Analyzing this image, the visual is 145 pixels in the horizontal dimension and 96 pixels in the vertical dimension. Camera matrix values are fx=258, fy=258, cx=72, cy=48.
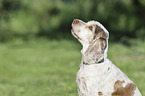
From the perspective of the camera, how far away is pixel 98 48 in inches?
123

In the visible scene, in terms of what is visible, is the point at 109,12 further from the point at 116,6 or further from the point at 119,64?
the point at 119,64

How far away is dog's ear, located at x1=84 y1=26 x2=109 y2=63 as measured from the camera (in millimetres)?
3109

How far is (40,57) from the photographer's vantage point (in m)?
11.2

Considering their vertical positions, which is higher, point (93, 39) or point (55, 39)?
point (93, 39)

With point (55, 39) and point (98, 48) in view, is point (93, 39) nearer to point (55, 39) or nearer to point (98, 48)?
point (98, 48)

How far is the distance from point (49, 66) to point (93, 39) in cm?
682

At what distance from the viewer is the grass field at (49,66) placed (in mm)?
6035

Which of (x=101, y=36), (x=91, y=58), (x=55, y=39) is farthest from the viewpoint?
(x=55, y=39)

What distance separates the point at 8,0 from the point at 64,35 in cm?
394

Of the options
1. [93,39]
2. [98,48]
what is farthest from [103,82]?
[93,39]

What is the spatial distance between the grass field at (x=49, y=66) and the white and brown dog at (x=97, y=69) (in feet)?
6.65

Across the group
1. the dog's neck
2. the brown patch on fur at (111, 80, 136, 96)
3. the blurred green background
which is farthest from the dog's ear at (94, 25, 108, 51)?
the blurred green background

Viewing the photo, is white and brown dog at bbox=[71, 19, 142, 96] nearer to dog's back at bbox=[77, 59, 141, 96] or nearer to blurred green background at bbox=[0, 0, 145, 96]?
dog's back at bbox=[77, 59, 141, 96]

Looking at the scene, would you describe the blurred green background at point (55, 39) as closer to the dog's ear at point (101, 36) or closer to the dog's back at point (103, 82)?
the dog's back at point (103, 82)
